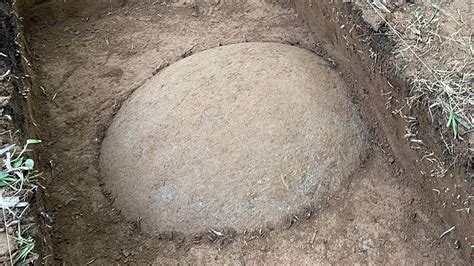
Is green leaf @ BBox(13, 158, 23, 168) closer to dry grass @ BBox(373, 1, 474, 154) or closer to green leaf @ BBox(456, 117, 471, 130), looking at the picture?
dry grass @ BBox(373, 1, 474, 154)

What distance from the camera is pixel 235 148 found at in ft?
13.7

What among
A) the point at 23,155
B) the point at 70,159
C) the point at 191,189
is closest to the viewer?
the point at 23,155

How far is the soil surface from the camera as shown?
13.2 feet

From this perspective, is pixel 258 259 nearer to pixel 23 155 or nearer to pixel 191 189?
pixel 191 189

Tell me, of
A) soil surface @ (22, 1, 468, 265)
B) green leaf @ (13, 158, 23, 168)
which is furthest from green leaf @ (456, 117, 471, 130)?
green leaf @ (13, 158, 23, 168)

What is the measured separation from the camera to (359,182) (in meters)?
4.31

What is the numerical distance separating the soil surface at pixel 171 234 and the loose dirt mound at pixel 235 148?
11 cm

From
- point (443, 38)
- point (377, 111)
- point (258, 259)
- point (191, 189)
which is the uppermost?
point (443, 38)

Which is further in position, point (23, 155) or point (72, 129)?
point (72, 129)

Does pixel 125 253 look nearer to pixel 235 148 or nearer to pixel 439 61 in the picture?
pixel 235 148

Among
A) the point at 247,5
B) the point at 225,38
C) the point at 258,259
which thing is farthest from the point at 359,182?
the point at 247,5

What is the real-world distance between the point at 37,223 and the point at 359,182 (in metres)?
2.12

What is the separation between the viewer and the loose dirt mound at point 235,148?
4.14 meters

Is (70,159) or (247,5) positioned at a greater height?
(247,5)
